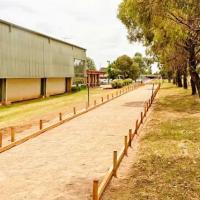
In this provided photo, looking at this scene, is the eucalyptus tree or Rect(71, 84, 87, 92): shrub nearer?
the eucalyptus tree

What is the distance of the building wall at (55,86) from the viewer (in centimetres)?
5088

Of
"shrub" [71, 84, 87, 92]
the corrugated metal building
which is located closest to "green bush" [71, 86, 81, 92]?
"shrub" [71, 84, 87, 92]

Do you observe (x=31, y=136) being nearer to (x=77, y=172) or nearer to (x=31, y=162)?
(x=31, y=162)

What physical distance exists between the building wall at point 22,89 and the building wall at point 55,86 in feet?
12.4

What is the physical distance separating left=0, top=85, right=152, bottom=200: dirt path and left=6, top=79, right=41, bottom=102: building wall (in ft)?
60.6

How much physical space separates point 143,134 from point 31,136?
5498 millimetres

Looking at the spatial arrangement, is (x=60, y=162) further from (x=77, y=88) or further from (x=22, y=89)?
(x=77, y=88)

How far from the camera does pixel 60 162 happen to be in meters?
13.2

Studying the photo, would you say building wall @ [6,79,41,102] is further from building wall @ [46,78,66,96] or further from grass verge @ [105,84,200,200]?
grass verge @ [105,84,200,200]

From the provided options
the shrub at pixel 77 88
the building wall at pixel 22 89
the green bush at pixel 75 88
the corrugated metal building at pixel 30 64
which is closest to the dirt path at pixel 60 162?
the corrugated metal building at pixel 30 64

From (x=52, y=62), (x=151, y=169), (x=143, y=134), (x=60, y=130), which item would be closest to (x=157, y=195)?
(x=151, y=169)

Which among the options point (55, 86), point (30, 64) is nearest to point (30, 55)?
point (30, 64)

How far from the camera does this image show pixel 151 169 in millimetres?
12164

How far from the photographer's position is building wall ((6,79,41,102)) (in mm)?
38841
